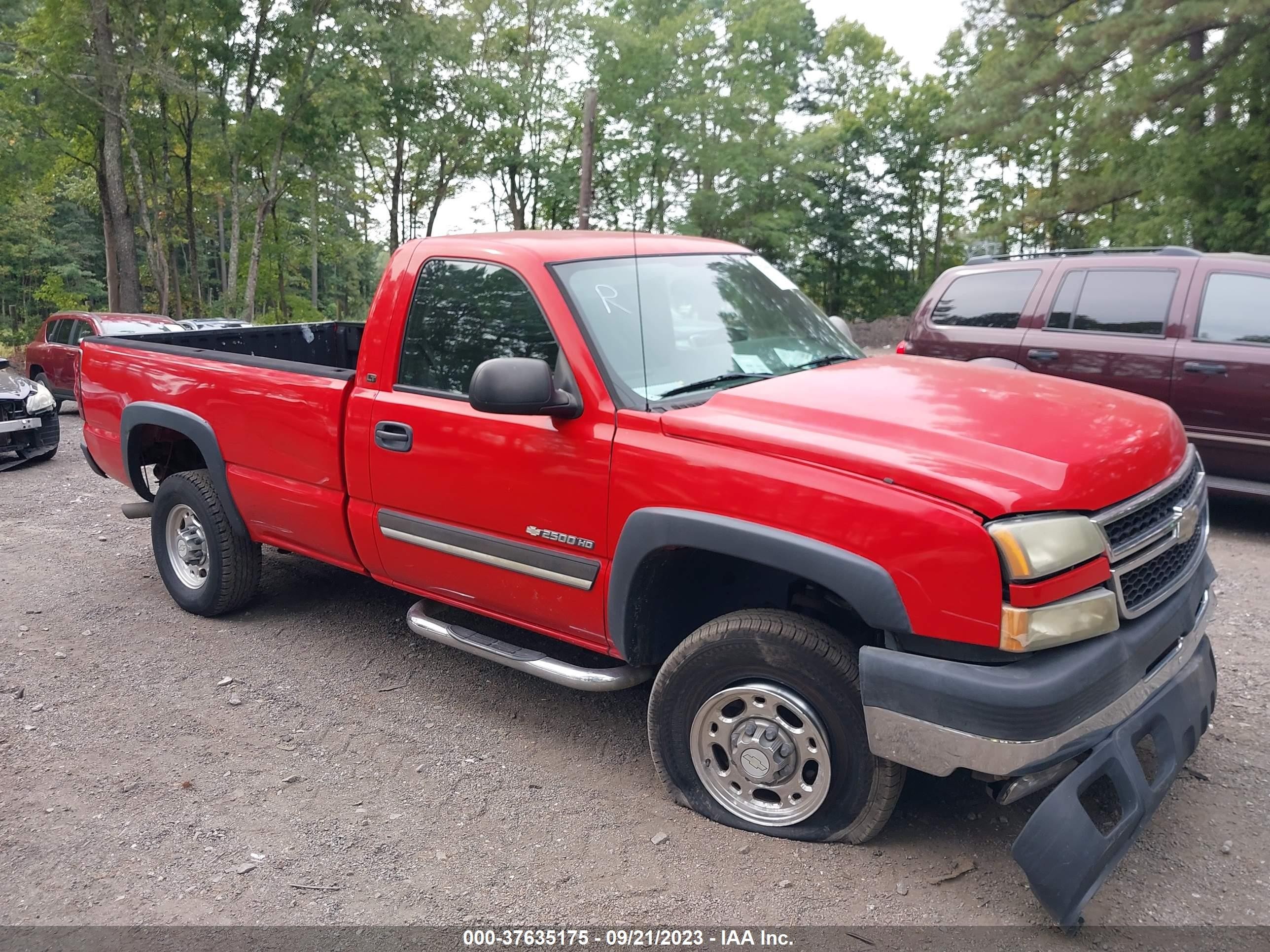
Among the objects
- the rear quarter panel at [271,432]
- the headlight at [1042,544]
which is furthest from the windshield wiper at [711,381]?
the rear quarter panel at [271,432]

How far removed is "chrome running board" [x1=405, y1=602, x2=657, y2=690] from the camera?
3.49 meters

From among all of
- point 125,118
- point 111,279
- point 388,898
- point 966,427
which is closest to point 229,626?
point 388,898

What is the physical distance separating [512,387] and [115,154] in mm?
20717

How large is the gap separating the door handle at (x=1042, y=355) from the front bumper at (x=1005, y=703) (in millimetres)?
4919

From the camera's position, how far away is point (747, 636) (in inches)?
121

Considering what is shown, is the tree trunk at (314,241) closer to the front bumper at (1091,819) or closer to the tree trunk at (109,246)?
the tree trunk at (109,246)

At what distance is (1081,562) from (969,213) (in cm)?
4326

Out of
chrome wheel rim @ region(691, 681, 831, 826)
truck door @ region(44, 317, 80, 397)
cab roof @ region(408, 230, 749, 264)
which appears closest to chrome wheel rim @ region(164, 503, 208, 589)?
cab roof @ region(408, 230, 749, 264)

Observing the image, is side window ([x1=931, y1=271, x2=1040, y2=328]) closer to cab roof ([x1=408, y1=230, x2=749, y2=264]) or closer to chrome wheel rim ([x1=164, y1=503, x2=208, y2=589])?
cab roof ([x1=408, y1=230, x2=749, y2=264])

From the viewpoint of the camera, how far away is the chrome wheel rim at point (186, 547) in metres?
5.31

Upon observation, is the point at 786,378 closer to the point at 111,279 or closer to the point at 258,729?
the point at 258,729

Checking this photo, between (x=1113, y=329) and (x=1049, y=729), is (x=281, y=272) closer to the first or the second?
(x=1113, y=329)

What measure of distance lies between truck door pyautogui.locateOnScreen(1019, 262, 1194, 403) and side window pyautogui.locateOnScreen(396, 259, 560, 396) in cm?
478

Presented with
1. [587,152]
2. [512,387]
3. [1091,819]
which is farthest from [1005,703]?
[587,152]
